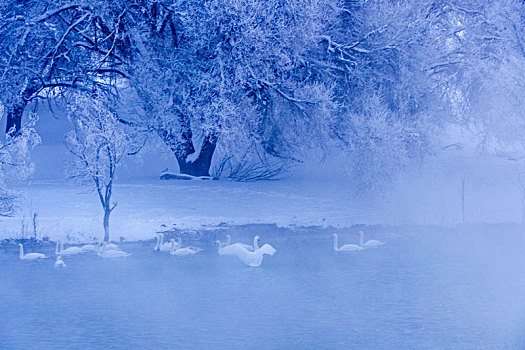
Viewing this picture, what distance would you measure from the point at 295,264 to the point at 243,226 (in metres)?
3.91

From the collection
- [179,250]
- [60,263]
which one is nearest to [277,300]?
[179,250]

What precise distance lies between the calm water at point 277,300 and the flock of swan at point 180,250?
21 cm

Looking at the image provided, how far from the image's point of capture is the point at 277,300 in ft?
42.7

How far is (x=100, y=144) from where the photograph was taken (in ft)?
63.1

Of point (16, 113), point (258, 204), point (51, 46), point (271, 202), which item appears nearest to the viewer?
point (258, 204)

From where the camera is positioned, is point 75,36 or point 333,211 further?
point 75,36

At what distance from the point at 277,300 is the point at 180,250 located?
4.34 metres

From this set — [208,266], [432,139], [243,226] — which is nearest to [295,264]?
[208,266]

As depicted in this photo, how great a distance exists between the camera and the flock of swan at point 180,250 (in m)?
16.0

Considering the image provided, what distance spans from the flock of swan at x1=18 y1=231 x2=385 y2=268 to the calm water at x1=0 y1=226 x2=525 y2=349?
214 millimetres

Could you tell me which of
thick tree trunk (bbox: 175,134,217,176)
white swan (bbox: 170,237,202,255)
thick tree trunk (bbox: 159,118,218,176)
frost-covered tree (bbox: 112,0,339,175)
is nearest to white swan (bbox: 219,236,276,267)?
white swan (bbox: 170,237,202,255)

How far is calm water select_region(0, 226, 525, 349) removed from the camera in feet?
35.3

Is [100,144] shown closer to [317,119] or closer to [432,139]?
[317,119]

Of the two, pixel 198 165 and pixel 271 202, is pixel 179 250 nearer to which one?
pixel 271 202
